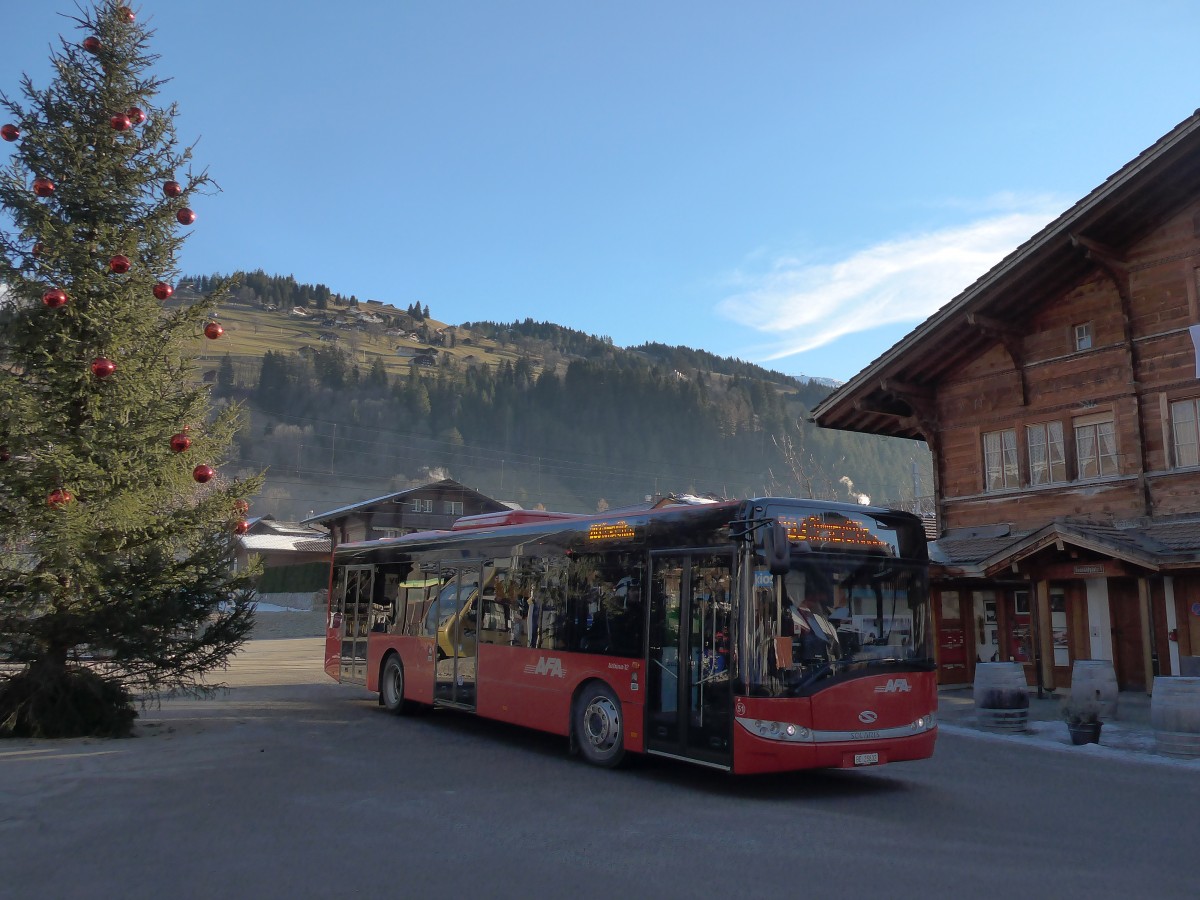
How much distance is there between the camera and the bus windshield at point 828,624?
28.1 feet

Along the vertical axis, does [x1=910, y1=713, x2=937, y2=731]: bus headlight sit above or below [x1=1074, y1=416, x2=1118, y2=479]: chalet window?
below

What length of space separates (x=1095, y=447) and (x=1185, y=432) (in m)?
1.75

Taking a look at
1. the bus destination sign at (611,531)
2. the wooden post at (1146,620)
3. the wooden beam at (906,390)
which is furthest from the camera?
the wooden beam at (906,390)

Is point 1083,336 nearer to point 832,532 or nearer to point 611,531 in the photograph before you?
point 832,532

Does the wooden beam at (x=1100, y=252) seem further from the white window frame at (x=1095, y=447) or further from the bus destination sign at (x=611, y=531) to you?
the bus destination sign at (x=611, y=531)

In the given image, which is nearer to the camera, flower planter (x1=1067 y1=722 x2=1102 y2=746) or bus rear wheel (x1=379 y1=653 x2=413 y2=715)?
flower planter (x1=1067 y1=722 x2=1102 y2=746)

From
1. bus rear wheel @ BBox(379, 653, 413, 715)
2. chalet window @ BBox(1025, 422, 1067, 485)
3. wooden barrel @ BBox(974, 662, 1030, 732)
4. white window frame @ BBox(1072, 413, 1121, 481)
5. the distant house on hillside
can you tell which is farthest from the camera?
the distant house on hillside

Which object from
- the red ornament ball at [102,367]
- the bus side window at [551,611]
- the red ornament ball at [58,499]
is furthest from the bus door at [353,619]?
the red ornament ball at [102,367]

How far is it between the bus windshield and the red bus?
0.01m

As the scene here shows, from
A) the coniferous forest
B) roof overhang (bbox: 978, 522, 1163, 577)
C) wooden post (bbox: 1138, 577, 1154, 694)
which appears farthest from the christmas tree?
the coniferous forest

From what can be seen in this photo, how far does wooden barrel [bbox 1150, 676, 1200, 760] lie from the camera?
1188cm

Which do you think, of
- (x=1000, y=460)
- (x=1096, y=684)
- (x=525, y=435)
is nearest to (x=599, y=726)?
(x=1096, y=684)

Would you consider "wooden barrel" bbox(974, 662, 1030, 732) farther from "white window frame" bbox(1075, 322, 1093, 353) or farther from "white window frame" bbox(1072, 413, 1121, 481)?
"white window frame" bbox(1075, 322, 1093, 353)

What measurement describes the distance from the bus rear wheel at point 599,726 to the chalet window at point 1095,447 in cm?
1322
